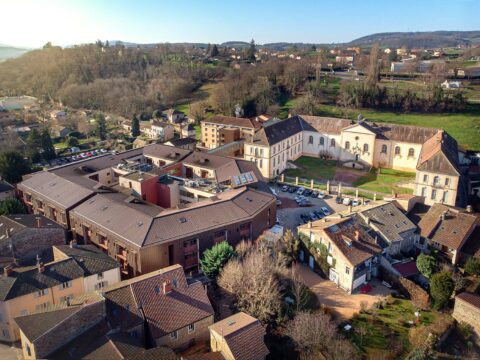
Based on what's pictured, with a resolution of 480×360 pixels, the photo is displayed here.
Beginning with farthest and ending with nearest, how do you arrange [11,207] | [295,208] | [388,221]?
[295,208] < [11,207] < [388,221]

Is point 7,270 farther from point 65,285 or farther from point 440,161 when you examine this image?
point 440,161

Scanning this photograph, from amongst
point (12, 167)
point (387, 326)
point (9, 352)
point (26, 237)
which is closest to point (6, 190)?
point (12, 167)

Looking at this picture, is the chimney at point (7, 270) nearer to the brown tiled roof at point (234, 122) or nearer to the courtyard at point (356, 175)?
the courtyard at point (356, 175)

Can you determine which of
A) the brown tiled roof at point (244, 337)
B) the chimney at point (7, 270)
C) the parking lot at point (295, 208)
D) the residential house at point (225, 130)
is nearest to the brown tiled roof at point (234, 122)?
the residential house at point (225, 130)

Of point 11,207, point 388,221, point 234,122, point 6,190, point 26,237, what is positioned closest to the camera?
point 26,237

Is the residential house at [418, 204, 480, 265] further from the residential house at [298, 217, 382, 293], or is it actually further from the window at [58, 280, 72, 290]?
the window at [58, 280, 72, 290]

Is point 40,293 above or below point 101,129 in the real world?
below
